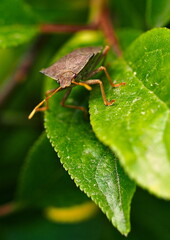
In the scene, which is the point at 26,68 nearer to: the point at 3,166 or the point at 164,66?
the point at 3,166

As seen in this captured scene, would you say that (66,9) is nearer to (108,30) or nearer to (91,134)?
(108,30)

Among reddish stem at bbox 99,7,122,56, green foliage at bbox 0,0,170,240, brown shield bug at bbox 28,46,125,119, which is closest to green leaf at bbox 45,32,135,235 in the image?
green foliage at bbox 0,0,170,240

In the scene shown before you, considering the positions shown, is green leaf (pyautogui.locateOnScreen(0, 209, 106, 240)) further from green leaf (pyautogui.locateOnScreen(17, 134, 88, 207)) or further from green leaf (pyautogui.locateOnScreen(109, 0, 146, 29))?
green leaf (pyautogui.locateOnScreen(109, 0, 146, 29))

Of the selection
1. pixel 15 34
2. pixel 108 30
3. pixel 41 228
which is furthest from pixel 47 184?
pixel 108 30

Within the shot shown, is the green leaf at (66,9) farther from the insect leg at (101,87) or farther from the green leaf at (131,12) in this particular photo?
the insect leg at (101,87)

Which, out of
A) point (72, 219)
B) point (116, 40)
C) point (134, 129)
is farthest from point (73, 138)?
point (72, 219)

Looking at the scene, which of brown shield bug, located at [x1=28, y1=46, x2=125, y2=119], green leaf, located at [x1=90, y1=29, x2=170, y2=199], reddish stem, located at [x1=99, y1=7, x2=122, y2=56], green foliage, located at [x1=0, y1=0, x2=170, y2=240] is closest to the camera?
green leaf, located at [x1=90, y1=29, x2=170, y2=199]

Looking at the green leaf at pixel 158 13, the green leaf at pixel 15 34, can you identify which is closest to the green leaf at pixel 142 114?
the green leaf at pixel 158 13

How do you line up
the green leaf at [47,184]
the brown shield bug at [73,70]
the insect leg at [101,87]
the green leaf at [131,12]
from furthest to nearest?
the green leaf at [131,12] < the green leaf at [47,184] < the brown shield bug at [73,70] < the insect leg at [101,87]
